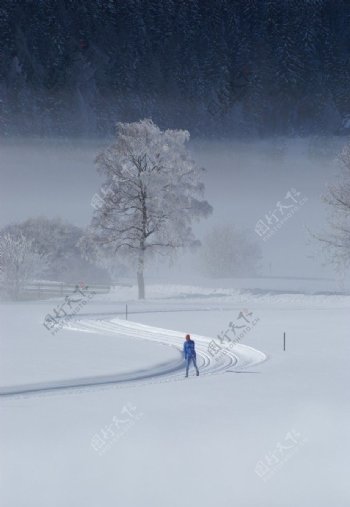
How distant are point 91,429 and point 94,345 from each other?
15914 mm

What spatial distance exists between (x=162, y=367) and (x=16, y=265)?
38.6 m

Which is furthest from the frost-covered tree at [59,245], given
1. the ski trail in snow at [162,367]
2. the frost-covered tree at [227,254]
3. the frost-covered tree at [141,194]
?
the ski trail in snow at [162,367]

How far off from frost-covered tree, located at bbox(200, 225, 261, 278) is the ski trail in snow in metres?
61.6

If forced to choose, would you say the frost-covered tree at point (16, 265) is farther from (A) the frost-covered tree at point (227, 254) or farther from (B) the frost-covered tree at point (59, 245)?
(A) the frost-covered tree at point (227, 254)

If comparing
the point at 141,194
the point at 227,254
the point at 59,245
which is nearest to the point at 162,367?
the point at 141,194

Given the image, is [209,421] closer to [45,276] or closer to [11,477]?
[11,477]

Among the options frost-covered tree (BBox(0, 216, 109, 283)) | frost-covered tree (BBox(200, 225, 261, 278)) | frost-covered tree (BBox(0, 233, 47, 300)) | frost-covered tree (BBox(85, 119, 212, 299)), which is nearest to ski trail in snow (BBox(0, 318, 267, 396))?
frost-covered tree (BBox(85, 119, 212, 299))

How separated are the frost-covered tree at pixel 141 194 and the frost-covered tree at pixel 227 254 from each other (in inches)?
1701

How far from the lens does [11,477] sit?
1386cm

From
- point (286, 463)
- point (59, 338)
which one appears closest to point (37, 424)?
point (286, 463)

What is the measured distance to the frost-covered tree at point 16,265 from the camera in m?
62.4

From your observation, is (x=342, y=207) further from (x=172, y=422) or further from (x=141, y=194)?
(x=172, y=422)

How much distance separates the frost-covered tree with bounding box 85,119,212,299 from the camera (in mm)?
55406

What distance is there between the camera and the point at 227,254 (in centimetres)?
10119
